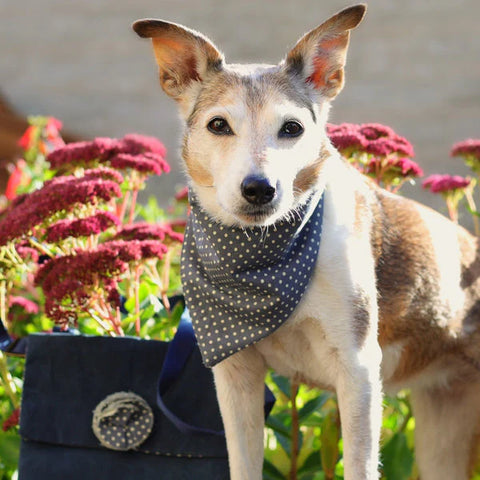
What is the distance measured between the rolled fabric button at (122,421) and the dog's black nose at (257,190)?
918mm

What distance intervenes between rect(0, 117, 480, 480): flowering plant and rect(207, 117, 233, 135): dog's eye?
1.79ft

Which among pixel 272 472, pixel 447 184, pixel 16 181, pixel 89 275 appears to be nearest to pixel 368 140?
pixel 447 184

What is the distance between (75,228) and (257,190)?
0.78 metres

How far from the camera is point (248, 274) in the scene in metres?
2.14

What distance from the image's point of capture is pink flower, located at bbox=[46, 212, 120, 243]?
7.97ft

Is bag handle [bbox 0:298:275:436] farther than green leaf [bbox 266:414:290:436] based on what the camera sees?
No

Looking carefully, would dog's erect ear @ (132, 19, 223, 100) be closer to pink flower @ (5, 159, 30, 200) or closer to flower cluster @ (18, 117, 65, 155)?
pink flower @ (5, 159, 30, 200)

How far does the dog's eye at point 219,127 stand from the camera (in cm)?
202

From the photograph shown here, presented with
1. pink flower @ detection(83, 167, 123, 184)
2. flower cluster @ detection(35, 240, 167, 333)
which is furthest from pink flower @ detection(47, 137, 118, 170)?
flower cluster @ detection(35, 240, 167, 333)

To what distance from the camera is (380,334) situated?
7.78 ft

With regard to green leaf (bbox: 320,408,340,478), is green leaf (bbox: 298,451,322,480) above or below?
below

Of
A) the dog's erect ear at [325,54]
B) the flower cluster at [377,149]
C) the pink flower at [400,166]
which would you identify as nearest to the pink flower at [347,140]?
the flower cluster at [377,149]

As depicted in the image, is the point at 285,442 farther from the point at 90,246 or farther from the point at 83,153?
the point at 83,153

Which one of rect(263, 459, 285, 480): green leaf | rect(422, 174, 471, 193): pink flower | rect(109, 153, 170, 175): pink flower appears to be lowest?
rect(263, 459, 285, 480): green leaf
